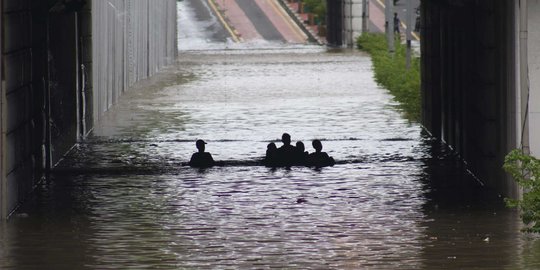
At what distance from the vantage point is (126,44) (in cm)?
4081

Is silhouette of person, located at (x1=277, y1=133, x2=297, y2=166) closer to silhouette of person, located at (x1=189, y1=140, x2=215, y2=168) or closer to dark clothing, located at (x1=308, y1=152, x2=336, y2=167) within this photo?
dark clothing, located at (x1=308, y1=152, x2=336, y2=167)

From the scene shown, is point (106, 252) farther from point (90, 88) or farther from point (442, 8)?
point (90, 88)

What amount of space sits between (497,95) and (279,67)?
3314 centimetres

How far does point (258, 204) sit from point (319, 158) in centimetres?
421

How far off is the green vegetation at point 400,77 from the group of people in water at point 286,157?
903 cm

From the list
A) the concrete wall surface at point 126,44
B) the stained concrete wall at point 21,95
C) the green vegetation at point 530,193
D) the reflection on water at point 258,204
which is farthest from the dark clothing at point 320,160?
the concrete wall surface at point 126,44

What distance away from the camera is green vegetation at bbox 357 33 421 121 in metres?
35.5

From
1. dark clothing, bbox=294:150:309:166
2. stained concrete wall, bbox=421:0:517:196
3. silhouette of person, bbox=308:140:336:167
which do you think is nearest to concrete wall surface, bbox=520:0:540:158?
stained concrete wall, bbox=421:0:517:196

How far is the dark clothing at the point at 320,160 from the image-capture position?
2341 cm

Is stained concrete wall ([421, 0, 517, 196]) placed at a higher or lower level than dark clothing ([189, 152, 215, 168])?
higher

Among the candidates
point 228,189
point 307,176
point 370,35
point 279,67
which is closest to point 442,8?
point 307,176

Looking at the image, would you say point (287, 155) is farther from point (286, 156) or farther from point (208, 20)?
point (208, 20)

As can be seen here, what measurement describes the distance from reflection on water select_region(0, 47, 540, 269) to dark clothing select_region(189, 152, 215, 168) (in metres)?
0.33

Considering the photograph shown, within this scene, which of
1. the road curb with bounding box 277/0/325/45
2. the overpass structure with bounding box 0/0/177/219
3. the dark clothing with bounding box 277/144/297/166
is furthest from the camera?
the road curb with bounding box 277/0/325/45
